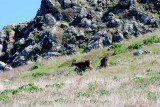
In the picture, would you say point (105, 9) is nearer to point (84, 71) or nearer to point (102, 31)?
point (102, 31)

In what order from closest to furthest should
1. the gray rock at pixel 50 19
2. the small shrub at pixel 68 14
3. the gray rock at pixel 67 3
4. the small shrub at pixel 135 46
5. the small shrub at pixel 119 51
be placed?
the small shrub at pixel 135 46, the small shrub at pixel 119 51, the small shrub at pixel 68 14, the gray rock at pixel 50 19, the gray rock at pixel 67 3

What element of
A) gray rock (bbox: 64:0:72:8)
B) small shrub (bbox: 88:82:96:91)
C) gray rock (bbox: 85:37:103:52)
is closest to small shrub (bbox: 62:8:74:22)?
gray rock (bbox: 64:0:72:8)

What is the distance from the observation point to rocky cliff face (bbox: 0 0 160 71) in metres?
39.3

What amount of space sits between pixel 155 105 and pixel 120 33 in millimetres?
30029

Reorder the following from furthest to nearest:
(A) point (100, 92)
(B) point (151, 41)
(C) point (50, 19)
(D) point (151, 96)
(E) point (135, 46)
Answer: (C) point (50, 19) → (B) point (151, 41) → (E) point (135, 46) → (A) point (100, 92) → (D) point (151, 96)

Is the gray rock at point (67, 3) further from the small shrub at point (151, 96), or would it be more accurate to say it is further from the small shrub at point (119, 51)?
the small shrub at point (151, 96)

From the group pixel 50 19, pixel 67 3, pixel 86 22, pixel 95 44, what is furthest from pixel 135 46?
pixel 67 3

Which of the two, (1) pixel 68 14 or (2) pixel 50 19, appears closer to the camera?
(1) pixel 68 14

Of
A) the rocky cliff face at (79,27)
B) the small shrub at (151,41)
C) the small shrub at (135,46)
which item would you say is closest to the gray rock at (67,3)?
the rocky cliff face at (79,27)

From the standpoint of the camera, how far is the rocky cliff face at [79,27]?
39344mm

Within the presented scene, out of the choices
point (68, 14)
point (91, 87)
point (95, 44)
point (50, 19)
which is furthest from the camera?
point (50, 19)

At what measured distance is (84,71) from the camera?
67.9 ft

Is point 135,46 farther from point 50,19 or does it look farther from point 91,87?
point 50,19

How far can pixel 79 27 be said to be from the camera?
1720 inches
